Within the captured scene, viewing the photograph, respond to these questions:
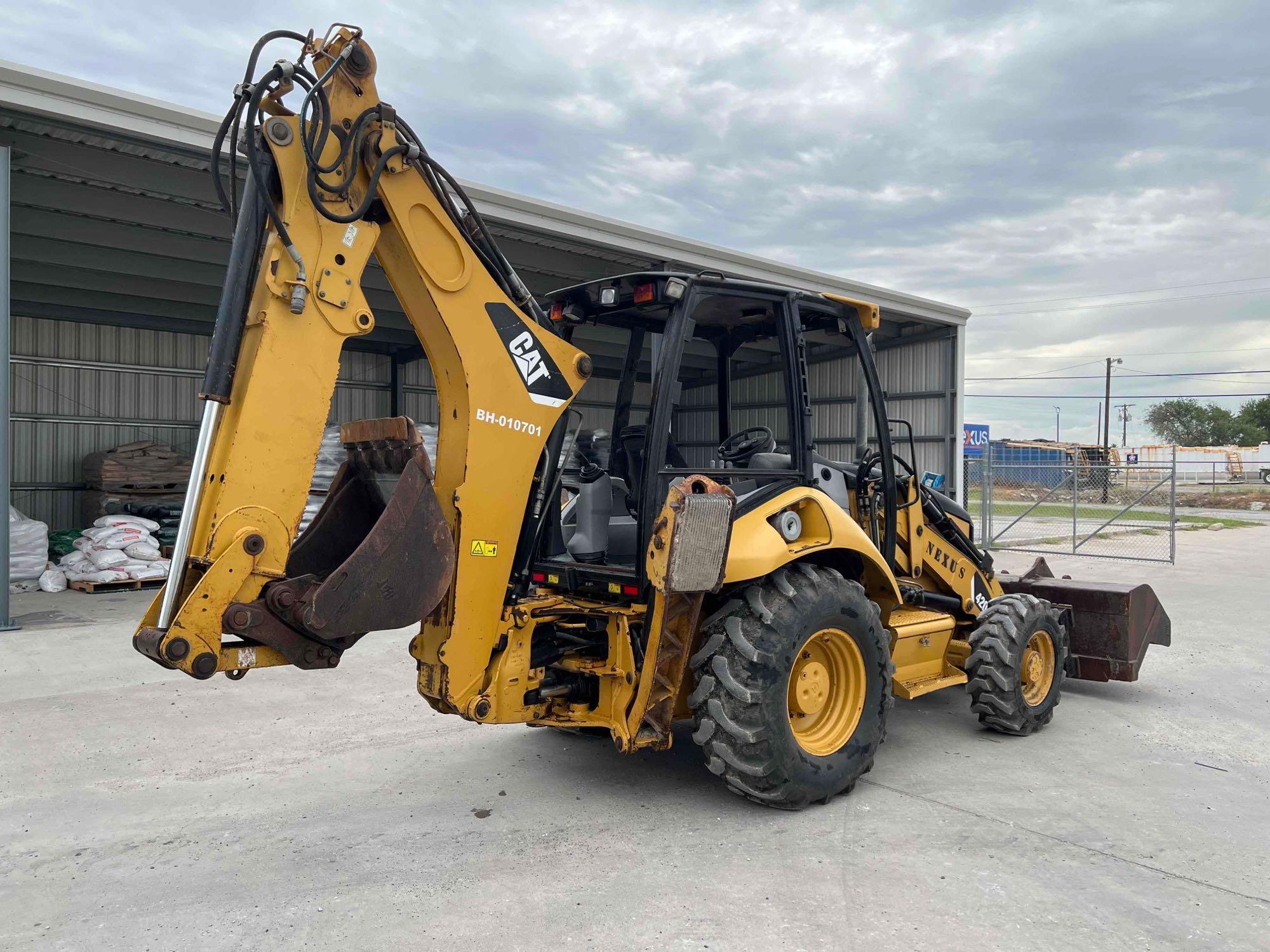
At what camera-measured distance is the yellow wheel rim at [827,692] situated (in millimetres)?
4488

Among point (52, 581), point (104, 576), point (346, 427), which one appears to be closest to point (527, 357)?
point (346, 427)

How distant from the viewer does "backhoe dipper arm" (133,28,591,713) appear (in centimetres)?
322

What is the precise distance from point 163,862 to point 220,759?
1.48 meters

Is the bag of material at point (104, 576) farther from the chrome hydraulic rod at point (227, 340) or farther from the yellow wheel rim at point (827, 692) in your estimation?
the yellow wheel rim at point (827, 692)

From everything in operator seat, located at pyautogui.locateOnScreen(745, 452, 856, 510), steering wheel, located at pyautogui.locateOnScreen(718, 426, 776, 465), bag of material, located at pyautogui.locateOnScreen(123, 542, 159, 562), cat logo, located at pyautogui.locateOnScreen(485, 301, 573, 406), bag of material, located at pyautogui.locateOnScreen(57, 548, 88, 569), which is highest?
cat logo, located at pyautogui.locateOnScreen(485, 301, 573, 406)

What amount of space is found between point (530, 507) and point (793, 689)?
152 centimetres

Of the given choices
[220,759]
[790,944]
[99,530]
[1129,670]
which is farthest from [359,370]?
[790,944]

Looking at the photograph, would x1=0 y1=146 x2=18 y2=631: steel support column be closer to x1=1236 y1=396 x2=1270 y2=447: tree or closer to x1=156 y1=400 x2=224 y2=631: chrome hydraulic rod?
x1=156 y1=400 x2=224 y2=631: chrome hydraulic rod

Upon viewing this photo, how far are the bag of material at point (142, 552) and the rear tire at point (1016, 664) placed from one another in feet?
36.5

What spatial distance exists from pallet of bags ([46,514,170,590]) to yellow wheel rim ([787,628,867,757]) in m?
10.4

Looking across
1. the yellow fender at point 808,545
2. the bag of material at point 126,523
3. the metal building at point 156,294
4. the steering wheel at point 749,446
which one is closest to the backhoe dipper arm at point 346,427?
the yellow fender at point 808,545

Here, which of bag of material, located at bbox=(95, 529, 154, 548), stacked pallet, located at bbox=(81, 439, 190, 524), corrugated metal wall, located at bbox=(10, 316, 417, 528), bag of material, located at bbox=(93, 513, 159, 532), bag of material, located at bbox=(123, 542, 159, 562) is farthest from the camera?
corrugated metal wall, located at bbox=(10, 316, 417, 528)

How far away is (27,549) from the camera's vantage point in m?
12.1

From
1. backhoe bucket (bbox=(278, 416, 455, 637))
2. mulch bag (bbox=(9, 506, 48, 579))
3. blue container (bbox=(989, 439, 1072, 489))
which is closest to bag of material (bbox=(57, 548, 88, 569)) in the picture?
mulch bag (bbox=(9, 506, 48, 579))
